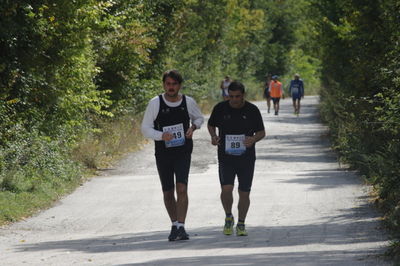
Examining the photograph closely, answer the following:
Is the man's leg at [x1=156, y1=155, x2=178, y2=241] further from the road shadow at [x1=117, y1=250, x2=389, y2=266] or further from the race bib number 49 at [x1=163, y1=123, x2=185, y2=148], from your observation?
the road shadow at [x1=117, y1=250, x2=389, y2=266]

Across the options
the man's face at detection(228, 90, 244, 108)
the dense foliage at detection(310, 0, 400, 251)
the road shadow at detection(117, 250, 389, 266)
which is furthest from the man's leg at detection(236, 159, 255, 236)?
the road shadow at detection(117, 250, 389, 266)

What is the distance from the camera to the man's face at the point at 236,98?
38.0 feet

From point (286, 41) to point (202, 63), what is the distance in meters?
31.5

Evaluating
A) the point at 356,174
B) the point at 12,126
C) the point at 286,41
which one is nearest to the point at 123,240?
the point at 12,126

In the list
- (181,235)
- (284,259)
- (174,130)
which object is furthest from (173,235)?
(284,259)

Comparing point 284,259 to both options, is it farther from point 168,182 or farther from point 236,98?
point 236,98

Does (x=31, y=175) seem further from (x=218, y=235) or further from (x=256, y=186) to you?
(x=218, y=235)

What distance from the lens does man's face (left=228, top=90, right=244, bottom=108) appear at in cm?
1157

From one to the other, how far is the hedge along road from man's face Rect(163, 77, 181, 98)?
1737 millimetres

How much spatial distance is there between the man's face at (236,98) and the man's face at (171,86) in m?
0.67

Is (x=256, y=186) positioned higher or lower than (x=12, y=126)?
lower

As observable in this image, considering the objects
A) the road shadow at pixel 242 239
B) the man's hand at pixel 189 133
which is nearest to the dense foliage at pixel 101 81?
the road shadow at pixel 242 239

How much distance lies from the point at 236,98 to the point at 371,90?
9.74 metres

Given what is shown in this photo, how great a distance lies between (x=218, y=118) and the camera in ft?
38.7
